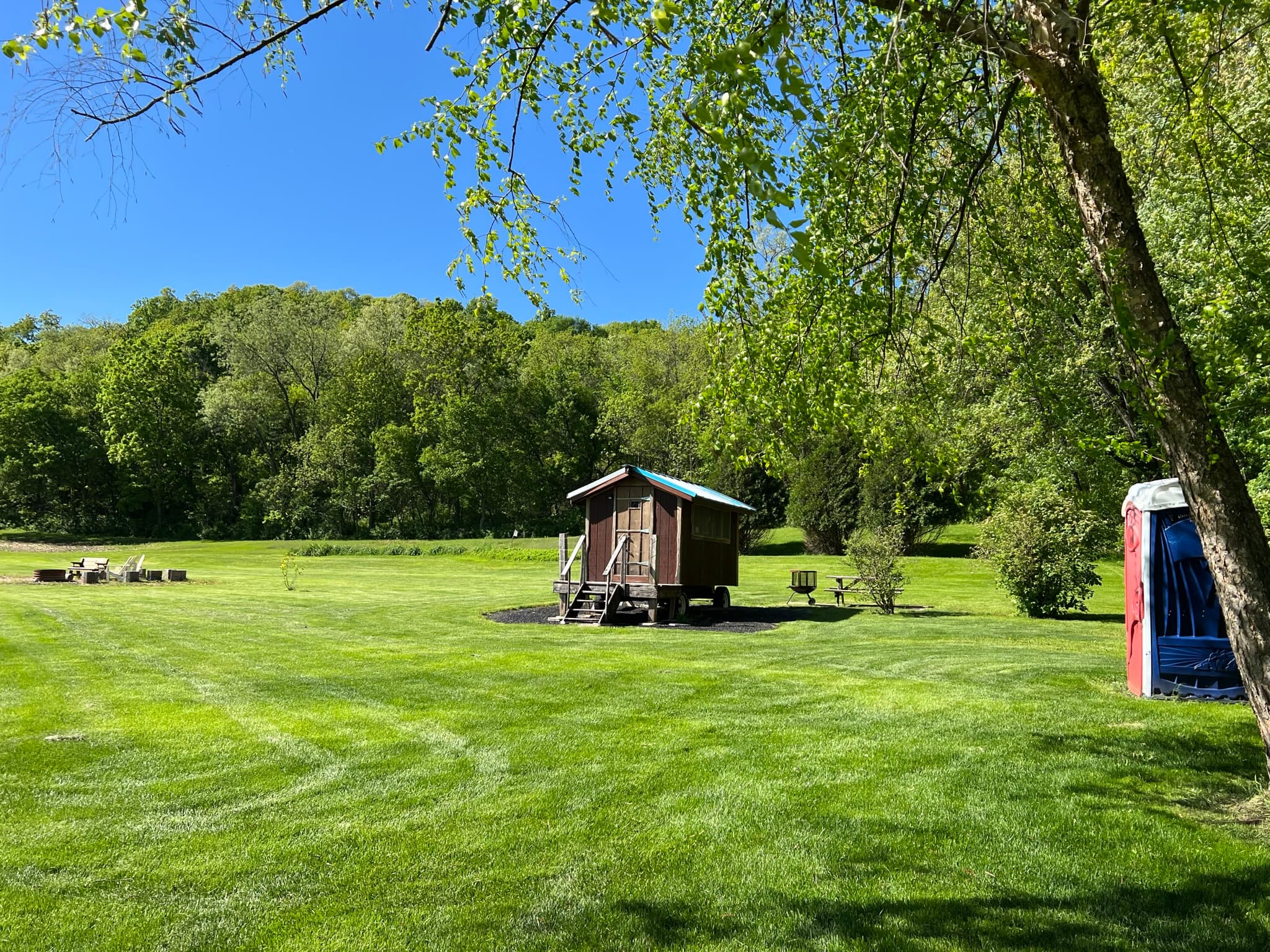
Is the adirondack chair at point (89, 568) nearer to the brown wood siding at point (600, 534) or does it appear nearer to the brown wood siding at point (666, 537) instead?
the brown wood siding at point (600, 534)

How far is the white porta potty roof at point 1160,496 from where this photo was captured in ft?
28.3

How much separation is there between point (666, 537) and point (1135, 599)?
1102cm

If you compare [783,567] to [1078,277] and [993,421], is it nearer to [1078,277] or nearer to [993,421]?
[993,421]

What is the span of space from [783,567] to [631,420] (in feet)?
63.9

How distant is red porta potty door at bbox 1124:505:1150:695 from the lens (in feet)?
29.8

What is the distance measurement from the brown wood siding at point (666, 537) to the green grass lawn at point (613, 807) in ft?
27.2

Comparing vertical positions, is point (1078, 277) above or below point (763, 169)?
above

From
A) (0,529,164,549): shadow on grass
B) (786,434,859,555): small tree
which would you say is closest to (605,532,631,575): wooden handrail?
(786,434,859,555): small tree

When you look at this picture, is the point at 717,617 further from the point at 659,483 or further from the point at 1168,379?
the point at 1168,379

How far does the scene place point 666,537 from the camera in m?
19.2

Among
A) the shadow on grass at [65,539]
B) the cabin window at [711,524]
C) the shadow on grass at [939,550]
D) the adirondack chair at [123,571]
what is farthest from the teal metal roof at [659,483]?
the shadow on grass at [65,539]

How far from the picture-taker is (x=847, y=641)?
14.2 metres

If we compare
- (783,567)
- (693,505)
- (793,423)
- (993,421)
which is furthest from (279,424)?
(793,423)

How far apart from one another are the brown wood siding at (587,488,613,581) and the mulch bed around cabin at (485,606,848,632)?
126cm
